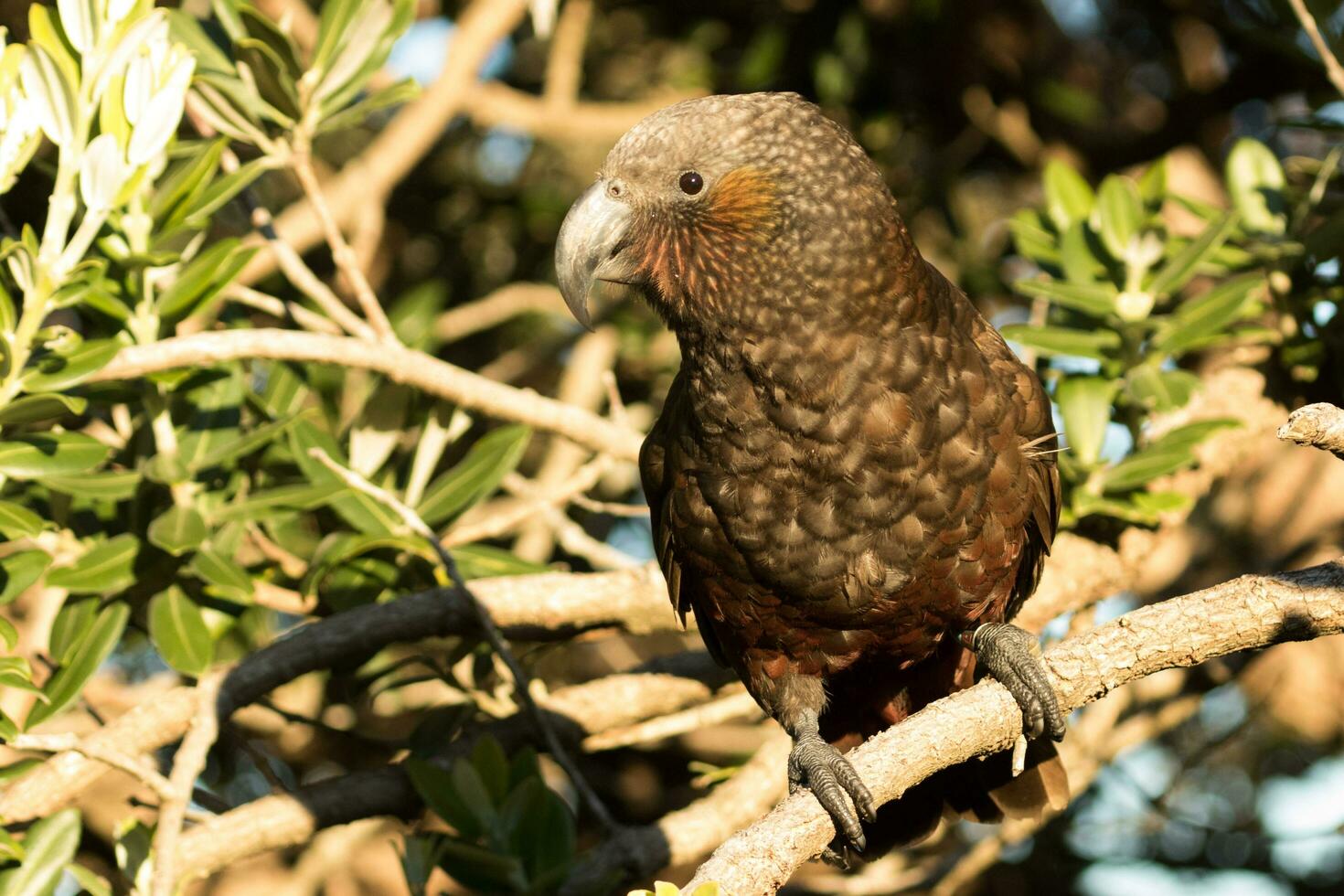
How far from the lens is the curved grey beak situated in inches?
112

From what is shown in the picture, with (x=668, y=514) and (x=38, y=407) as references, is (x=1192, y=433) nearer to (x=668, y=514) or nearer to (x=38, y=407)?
(x=668, y=514)

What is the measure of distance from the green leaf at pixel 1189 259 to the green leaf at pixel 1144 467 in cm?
46

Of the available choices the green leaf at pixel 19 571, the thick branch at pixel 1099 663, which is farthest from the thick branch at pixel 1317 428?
the green leaf at pixel 19 571

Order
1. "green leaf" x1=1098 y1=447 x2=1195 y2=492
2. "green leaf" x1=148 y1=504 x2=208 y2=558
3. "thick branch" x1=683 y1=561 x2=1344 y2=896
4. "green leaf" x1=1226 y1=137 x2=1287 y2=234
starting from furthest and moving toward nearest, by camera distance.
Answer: "green leaf" x1=1226 y1=137 x2=1287 y2=234 → "green leaf" x1=1098 y1=447 x2=1195 y2=492 → "green leaf" x1=148 y1=504 x2=208 y2=558 → "thick branch" x1=683 y1=561 x2=1344 y2=896

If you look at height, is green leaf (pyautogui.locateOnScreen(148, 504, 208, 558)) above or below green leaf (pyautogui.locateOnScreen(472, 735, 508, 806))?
above

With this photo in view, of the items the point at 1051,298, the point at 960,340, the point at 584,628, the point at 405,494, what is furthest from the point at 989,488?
the point at 405,494

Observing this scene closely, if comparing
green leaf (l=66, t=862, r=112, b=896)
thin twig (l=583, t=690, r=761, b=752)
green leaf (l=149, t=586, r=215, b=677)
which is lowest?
thin twig (l=583, t=690, r=761, b=752)

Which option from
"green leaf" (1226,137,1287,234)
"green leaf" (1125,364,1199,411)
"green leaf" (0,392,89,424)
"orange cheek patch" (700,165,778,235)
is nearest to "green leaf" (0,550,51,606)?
"green leaf" (0,392,89,424)

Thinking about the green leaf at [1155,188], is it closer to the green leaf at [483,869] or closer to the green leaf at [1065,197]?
the green leaf at [1065,197]

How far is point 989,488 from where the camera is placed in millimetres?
2928

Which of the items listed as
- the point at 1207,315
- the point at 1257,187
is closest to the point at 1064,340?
the point at 1207,315

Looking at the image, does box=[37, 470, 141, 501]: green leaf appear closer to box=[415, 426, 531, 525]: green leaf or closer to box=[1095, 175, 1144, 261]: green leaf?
box=[415, 426, 531, 525]: green leaf

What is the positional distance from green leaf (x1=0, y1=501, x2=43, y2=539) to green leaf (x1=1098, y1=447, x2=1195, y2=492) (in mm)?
2598

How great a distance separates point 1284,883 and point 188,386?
3.93 metres
